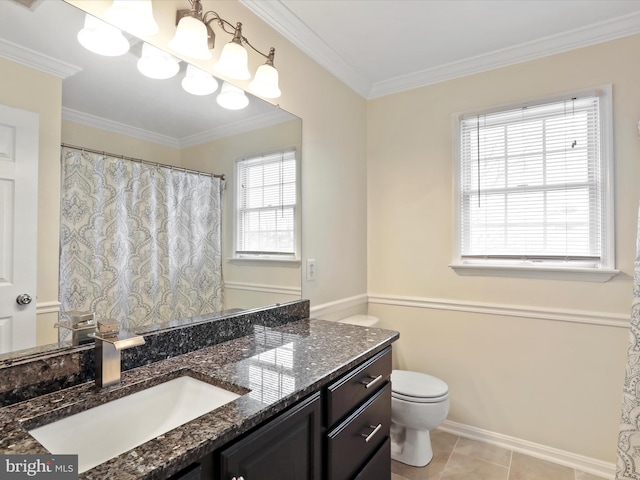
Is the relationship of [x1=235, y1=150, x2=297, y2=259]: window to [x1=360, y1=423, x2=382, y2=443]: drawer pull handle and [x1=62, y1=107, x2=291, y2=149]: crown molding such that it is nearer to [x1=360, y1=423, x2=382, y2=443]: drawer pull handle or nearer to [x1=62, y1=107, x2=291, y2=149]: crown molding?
[x1=62, y1=107, x2=291, y2=149]: crown molding

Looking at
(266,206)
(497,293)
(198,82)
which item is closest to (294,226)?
(266,206)

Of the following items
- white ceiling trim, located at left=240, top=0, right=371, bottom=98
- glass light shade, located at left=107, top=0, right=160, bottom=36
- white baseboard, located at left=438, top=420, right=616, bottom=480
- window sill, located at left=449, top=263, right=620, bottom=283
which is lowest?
white baseboard, located at left=438, top=420, right=616, bottom=480

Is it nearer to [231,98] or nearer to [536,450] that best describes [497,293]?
[536,450]

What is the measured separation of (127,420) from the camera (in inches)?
37.5

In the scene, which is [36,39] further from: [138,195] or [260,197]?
[260,197]

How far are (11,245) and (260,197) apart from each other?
102 cm

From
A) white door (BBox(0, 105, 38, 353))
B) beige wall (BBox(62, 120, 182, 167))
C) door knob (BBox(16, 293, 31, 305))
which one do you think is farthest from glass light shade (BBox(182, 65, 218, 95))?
door knob (BBox(16, 293, 31, 305))

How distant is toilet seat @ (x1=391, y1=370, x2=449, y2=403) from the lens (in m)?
1.99

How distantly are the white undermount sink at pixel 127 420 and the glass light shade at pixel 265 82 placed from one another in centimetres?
131

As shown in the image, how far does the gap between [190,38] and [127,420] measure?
1317 millimetres

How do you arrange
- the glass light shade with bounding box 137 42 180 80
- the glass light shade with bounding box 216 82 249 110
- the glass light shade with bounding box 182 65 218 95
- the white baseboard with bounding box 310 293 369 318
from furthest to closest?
the white baseboard with bounding box 310 293 369 318, the glass light shade with bounding box 216 82 249 110, the glass light shade with bounding box 182 65 218 95, the glass light shade with bounding box 137 42 180 80

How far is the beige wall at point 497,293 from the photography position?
1.93m

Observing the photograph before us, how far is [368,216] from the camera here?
276 centimetres

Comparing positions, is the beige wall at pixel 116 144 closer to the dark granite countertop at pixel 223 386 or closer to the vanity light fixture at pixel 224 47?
the vanity light fixture at pixel 224 47
